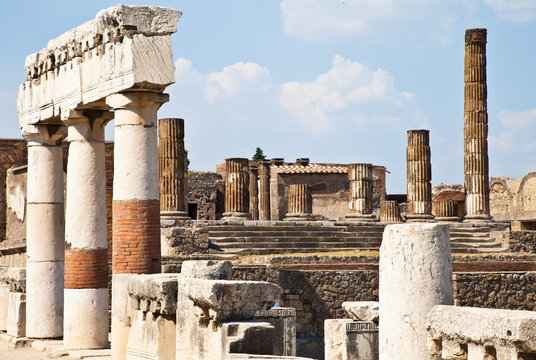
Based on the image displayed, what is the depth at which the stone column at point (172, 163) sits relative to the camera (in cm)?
2088

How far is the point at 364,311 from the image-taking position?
28.0 ft

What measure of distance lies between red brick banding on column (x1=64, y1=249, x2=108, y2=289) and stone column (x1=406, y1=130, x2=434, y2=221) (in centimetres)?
1637

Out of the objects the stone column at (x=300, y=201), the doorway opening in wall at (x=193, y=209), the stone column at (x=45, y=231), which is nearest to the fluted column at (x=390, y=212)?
the stone column at (x=300, y=201)

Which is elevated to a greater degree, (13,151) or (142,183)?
(13,151)

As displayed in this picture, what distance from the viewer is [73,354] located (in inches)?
418

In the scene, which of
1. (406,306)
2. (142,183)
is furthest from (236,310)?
(142,183)

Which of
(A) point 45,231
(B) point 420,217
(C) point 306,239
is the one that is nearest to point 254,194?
(B) point 420,217

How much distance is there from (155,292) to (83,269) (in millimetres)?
3144

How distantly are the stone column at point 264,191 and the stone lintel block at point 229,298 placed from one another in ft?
77.0

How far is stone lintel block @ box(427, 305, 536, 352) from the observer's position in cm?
425

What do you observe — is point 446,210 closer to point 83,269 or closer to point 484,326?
point 83,269

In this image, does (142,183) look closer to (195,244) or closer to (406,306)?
(406,306)

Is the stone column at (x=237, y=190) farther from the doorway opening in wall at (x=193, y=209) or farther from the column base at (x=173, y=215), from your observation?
the doorway opening in wall at (x=193, y=209)

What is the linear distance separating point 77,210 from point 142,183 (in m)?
1.63
